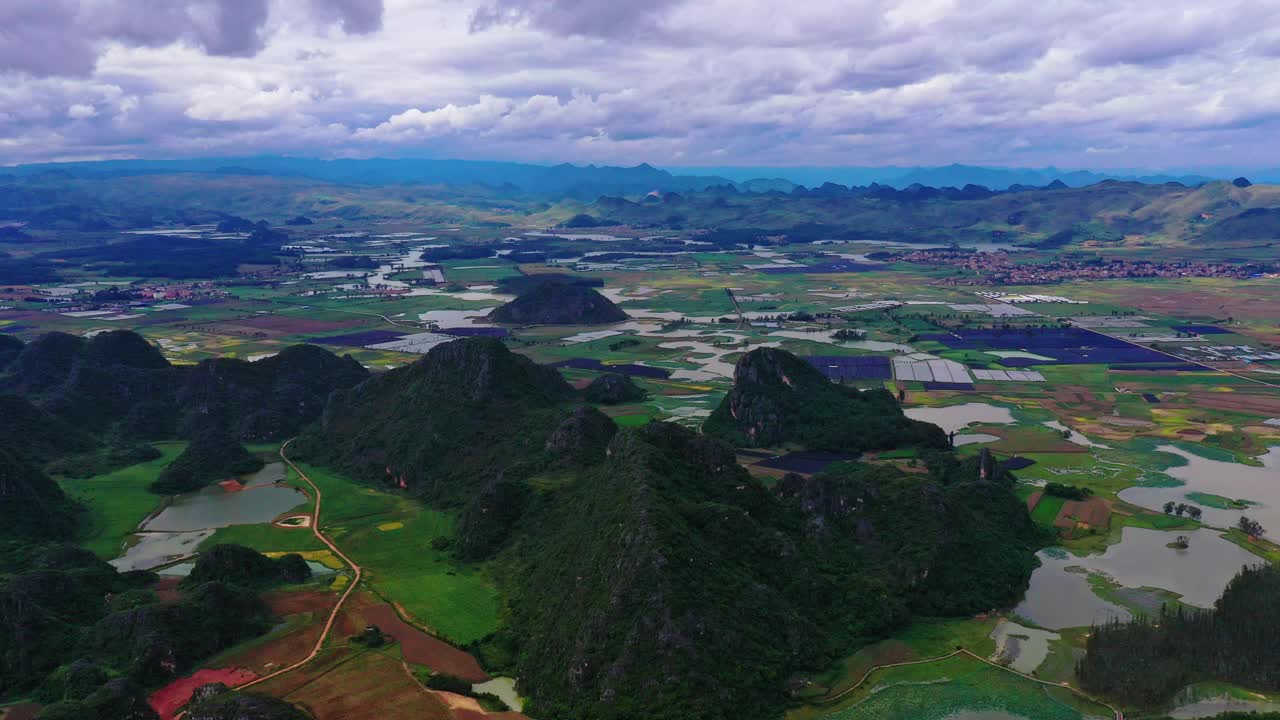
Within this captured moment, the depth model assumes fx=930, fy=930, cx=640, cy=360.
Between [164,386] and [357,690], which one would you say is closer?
[357,690]

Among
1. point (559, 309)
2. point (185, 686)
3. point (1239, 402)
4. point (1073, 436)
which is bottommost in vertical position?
point (559, 309)

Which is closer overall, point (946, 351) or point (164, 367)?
point (164, 367)

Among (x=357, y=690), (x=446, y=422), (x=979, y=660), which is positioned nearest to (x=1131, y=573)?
(x=979, y=660)

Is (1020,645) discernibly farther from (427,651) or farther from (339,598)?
→ (339,598)

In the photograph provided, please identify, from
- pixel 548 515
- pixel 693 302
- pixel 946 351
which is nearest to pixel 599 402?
pixel 548 515

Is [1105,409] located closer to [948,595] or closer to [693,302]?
[948,595]

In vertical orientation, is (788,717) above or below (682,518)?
below

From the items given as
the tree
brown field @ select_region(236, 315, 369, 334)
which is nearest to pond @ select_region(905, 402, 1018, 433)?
the tree

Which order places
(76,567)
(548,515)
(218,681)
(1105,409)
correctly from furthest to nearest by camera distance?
(1105,409), (548,515), (76,567), (218,681)

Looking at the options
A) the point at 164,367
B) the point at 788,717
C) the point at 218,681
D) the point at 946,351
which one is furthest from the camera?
the point at 946,351
